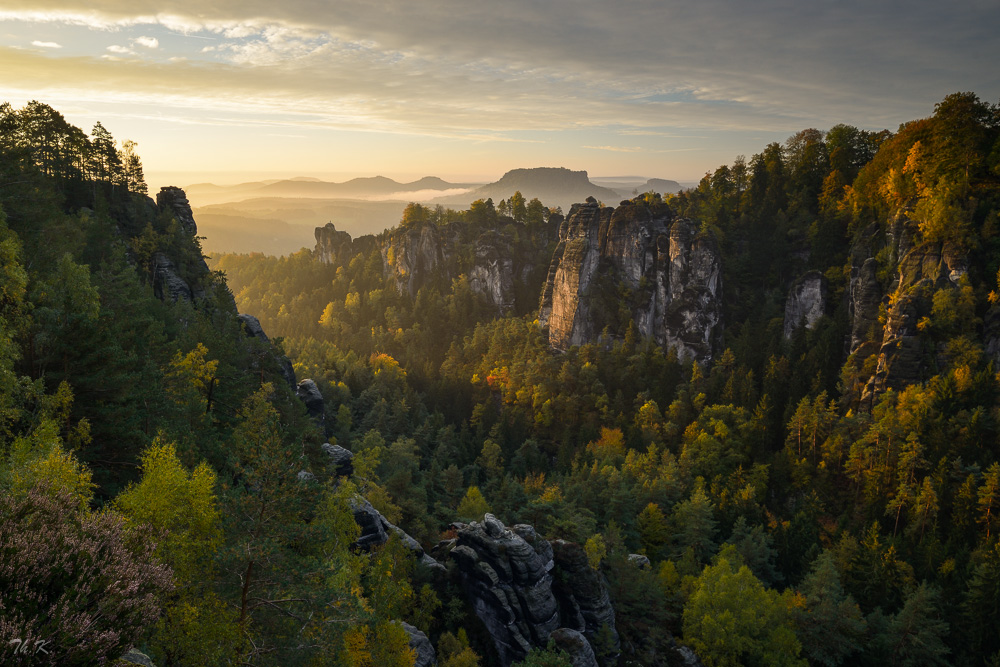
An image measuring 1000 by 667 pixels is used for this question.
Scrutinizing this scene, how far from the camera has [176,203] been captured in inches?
2425

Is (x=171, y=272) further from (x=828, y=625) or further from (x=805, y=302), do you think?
(x=805, y=302)

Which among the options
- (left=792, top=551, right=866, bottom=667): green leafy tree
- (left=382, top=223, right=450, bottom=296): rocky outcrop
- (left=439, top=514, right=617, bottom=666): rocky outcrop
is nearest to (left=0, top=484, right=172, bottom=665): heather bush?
(left=439, top=514, right=617, bottom=666): rocky outcrop

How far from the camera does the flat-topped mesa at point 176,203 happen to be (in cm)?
6061

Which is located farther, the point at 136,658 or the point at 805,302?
the point at 805,302

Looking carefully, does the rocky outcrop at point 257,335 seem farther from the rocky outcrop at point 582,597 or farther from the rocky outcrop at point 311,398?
the rocky outcrop at point 582,597

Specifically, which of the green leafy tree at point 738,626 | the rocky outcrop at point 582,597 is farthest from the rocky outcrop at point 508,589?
the green leafy tree at point 738,626

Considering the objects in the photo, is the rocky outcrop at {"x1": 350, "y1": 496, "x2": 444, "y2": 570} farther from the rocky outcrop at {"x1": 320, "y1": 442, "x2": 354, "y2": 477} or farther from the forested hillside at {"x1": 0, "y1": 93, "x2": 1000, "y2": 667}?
the rocky outcrop at {"x1": 320, "y1": 442, "x2": 354, "y2": 477}

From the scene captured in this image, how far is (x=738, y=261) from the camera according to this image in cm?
9044

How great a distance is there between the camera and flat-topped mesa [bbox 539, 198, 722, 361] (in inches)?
3361

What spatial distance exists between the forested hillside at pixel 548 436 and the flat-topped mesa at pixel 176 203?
17.5 inches

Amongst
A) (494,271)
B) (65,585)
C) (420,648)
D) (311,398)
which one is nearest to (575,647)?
(420,648)

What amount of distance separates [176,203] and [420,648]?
57749mm

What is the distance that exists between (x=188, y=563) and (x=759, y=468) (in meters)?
60.7

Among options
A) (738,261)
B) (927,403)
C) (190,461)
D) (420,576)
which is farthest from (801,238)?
(190,461)
